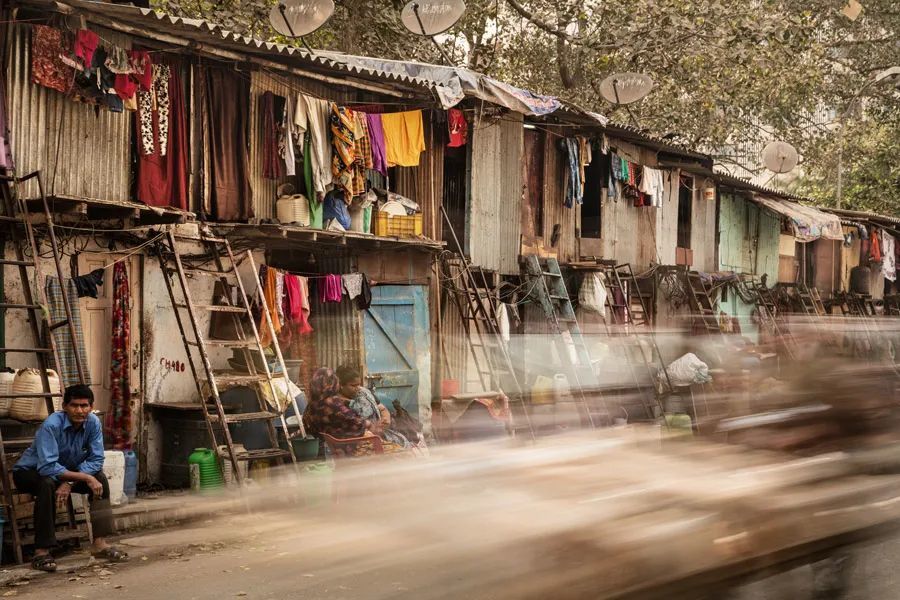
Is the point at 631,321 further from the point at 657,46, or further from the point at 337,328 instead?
the point at 337,328

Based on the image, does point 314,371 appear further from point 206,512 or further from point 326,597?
point 326,597

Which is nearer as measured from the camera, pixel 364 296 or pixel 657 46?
pixel 364 296

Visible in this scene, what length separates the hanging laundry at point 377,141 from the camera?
12805 millimetres

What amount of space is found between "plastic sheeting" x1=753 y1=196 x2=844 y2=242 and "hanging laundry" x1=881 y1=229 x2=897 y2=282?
5678mm

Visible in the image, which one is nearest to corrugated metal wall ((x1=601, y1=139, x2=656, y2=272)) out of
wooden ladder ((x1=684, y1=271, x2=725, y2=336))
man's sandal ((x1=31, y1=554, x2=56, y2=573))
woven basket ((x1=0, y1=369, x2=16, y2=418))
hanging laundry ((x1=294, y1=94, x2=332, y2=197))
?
wooden ladder ((x1=684, y1=271, x2=725, y2=336))

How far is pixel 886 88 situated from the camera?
28.2 meters

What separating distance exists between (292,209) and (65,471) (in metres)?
4.84

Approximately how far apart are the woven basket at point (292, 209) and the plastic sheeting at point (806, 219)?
13296 millimetres

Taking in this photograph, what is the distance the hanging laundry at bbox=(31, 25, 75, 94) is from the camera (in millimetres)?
9742

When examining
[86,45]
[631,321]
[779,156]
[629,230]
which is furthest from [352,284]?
[779,156]

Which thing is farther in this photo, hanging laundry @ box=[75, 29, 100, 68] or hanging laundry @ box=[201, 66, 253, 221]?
hanging laundry @ box=[201, 66, 253, 221]

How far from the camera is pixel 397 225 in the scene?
13.1 metres

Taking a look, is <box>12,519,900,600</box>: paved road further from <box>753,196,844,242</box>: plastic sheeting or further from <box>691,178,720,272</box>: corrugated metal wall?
<box>753,196,844,242</box>: plastic sheeting

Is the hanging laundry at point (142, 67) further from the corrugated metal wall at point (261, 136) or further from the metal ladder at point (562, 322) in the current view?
the metal ladder at point (562, 322)
